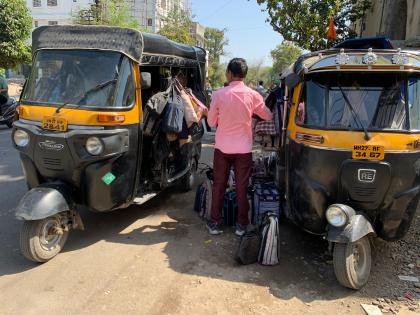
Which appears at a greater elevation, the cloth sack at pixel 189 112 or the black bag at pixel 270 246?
the cloth sack at pixel 189 112

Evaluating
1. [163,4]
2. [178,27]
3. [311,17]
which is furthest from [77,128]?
[163,4]

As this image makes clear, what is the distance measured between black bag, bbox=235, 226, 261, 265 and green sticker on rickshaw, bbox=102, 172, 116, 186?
158cm

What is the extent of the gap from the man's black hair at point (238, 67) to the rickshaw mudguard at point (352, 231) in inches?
80.6

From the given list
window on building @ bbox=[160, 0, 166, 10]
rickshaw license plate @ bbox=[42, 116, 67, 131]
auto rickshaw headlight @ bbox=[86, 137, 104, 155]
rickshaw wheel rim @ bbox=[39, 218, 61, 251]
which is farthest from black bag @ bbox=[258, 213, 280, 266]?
window on building @ bbox=[160, 0, 166, 10]

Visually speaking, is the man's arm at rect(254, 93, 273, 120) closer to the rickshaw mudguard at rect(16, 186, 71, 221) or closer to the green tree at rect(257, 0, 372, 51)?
the rickshaw mudguard at rect(16, 186, 71, 221)

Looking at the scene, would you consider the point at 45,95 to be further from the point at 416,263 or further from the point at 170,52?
the point at 416,263

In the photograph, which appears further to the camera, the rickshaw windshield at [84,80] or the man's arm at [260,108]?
the man's arm at [260,108]

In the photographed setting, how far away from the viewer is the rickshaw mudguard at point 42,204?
3.96 metres

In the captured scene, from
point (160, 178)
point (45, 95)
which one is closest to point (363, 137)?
point (160, 178)

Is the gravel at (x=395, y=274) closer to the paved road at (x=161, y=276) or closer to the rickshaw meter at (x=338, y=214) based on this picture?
the paved road at (x=161, y=276)

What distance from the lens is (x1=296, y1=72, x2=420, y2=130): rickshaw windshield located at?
400 cm

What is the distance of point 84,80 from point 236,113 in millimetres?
1765

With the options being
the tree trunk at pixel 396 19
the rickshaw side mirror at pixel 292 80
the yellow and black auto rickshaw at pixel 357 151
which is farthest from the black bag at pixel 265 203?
the tree trunk at pixel 396 19

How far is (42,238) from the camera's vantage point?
4223mm
